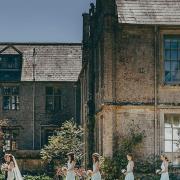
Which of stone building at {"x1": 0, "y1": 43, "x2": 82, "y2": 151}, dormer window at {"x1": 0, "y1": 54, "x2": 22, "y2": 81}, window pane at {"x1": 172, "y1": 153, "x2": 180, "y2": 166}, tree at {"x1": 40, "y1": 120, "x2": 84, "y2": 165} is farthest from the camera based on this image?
dormer window at {"x1": 0, "y1": 54, "x2": 22, "y2": 81}

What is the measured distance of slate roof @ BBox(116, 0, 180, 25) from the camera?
1049 inches

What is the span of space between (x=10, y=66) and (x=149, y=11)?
69.4 ft

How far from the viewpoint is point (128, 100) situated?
87.0ft

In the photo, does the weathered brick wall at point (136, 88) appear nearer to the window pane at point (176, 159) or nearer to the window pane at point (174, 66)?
the window pane at point (174, 66)

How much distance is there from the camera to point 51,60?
4691cm

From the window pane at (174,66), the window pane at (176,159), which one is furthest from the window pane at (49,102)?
the window pane at (176,159)

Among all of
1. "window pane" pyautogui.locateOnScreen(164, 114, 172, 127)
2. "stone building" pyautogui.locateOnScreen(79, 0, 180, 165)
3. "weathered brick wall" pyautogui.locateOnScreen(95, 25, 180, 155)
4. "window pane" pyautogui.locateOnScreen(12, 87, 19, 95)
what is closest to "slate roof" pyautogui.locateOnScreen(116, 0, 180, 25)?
"stone building" pyautogui.locateOnScreen(79, 0, 180, 165)

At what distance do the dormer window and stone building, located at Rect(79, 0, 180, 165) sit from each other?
19389 mm

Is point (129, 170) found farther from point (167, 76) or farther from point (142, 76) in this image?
point (167, 76)

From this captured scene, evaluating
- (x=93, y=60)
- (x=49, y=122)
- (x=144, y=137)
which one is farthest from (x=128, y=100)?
(x=49, y=122)

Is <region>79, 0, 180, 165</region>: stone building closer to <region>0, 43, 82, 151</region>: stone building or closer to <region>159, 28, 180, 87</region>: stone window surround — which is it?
<region>159, 28, 180, 87</region>: stone window surround

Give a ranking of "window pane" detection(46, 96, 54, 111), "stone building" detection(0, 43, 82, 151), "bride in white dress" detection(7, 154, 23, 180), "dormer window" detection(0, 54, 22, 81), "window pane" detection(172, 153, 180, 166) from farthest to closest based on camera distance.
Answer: "dormer window" detection(0, 54, 22, 81) < "window pane" detection(46, 96, 54, 111) < "stone building" detection(0, 43, 82, 151) < "window pane" detection(172, 153, 180, 166) < "bride in white dress" detection(7, 154, 23, 180)

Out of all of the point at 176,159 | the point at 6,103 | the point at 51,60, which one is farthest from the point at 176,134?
the point at 51,60

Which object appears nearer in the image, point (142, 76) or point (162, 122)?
point (162, 122)
